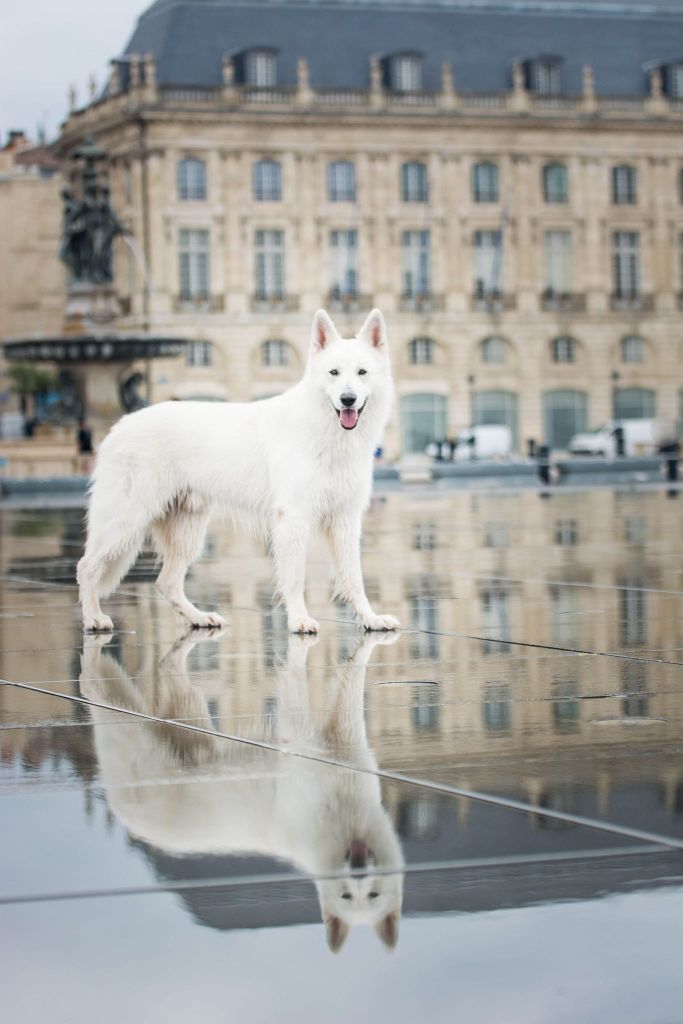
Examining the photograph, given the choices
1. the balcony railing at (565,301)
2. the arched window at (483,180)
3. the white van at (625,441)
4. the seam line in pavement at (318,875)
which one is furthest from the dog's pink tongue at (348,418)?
the balcony railing at (565,301)

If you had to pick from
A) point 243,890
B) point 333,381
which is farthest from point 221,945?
point 333,381

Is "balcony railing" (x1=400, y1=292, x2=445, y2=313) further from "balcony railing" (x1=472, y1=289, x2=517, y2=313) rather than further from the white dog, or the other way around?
the white dog

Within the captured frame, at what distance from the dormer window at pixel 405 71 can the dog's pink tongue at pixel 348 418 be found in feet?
234

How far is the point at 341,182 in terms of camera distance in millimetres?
79188

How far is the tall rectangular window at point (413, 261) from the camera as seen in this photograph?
80.6 metres

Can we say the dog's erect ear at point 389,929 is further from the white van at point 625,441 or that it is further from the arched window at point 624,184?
the arched window at point 624,184

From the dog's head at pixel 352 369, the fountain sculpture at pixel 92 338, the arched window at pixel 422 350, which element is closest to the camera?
the dog's head at pixel 352 369

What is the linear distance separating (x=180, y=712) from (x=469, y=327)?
74.4 meters

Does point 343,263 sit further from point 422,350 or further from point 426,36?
point 426,36

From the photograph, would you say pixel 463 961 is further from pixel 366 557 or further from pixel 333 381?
pixel 366 557

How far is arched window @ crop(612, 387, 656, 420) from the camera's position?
82.4 m

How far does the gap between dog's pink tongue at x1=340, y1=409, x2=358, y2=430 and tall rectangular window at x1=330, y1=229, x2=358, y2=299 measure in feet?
230

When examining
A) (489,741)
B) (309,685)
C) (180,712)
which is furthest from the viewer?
(309,685)

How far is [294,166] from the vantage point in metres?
78.5
